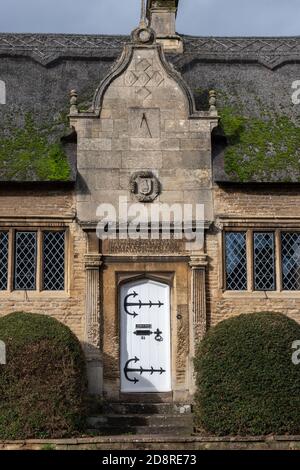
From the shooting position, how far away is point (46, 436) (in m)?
16.3

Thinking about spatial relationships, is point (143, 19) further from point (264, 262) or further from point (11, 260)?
point (11, 260)

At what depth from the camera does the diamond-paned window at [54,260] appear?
1973cm

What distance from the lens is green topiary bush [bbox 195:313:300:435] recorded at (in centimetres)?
1669

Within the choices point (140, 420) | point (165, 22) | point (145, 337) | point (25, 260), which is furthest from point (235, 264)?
point (165, 22)

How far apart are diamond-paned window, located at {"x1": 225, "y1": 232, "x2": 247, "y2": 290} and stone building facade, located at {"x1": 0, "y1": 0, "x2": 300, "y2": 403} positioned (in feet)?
0.10

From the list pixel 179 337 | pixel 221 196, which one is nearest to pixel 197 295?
pixel 179 337

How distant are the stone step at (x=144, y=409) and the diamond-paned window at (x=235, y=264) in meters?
2.71

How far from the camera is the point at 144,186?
1988 centimetres

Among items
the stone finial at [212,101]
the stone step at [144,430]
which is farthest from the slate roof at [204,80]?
the stone step at [144,430]

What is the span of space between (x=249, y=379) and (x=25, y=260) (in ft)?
18.0

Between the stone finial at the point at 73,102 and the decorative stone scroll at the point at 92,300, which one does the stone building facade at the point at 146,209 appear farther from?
the stone finial at the point at 73,102

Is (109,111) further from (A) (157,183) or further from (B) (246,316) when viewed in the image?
(B) (246,316)

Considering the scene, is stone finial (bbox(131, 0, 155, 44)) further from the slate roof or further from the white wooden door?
the white wooden door
